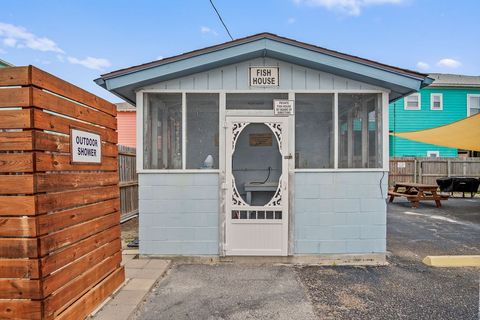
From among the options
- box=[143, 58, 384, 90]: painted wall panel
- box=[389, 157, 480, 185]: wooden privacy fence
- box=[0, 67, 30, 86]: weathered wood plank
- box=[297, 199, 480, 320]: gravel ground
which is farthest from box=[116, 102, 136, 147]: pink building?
box=[0, 67, 30, 86]: weathered wood plank

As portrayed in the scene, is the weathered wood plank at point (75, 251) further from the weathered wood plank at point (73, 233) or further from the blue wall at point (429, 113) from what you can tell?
the blue wall at point (429, 113)

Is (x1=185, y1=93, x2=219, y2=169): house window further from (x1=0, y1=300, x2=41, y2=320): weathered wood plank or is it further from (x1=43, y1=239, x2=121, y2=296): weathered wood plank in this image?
(x1=0, y1=300, x2=41, y2=320): weathered wood plank

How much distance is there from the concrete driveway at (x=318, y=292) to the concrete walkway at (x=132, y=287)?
11 centimetres

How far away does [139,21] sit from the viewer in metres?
9.18

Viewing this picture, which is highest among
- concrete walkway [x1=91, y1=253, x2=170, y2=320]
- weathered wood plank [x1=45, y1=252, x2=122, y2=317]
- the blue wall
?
the blue wall

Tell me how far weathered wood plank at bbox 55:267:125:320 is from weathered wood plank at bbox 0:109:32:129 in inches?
56.0

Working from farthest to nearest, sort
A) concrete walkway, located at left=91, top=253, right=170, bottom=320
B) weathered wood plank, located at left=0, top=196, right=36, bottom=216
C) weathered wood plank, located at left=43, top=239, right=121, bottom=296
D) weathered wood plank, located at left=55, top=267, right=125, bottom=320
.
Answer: concrete walkway, located at left=91, top=253, right=170, bottom=320 < weathered wood plank, located at left=55, top=267, right=125, bottom=320 < weathered wood plank, located at left=43, top=239, right=121, bottom=296 < weathered wood plank, located at left=0, top=196, right=36, bottom=216

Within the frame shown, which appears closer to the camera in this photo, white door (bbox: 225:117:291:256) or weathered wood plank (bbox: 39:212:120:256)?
weathered wood plank (bbox: 39:212:120:256)

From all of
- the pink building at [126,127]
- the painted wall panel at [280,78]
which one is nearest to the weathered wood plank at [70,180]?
the painted wall panel at [280,78]

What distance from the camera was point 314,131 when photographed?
4.54 m

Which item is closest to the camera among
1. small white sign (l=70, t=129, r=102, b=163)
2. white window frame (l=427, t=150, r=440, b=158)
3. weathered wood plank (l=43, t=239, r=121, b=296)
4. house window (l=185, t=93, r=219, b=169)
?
weathered wood plank (l=43, t=239, r=121, b=296)

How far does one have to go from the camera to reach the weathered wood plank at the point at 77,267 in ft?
7.35

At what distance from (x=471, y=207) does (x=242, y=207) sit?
9234mm

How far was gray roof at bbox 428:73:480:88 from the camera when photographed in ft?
52.6
